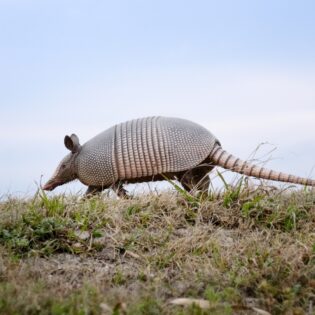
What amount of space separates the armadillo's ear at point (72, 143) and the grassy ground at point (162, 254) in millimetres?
2787

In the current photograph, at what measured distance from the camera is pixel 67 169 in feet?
29.6

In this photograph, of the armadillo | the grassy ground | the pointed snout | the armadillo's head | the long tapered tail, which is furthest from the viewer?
the pointed snout

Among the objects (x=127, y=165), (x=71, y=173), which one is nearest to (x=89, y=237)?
(x=127, y=165)

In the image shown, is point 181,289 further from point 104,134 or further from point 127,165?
point 104,134

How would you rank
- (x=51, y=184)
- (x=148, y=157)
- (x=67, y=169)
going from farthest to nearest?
(x=51, y=184) → (x=67, y=169) → (x=148, y=157)

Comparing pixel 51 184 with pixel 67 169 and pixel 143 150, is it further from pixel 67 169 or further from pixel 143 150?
pixel 143 150

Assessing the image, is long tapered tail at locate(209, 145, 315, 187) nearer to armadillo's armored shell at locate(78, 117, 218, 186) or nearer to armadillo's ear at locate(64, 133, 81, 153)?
armadillo's armored shell at locate(78, 117, 218, 186)

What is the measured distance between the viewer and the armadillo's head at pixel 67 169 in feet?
29.1

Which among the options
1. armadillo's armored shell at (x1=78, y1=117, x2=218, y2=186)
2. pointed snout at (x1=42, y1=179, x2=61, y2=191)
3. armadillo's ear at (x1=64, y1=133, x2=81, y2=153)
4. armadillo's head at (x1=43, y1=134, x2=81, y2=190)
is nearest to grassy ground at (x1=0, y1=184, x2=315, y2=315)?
armadillo's armored shell at (x1=78, y1=117, x2=218, y2=186)

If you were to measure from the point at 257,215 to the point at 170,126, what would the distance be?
302 cm

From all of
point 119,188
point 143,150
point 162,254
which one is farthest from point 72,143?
point 162,254

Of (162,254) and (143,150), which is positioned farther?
(143,150)

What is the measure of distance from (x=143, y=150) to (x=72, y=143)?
1.16 meters

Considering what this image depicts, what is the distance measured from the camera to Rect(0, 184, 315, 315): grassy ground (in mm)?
3662
